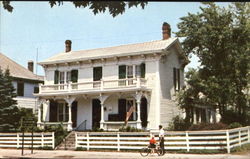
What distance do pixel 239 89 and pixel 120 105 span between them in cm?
955

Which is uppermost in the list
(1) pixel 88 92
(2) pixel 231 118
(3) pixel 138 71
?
(3) pixel 138 71

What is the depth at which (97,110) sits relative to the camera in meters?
26.5

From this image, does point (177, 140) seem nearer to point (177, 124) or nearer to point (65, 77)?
point (177, 124)

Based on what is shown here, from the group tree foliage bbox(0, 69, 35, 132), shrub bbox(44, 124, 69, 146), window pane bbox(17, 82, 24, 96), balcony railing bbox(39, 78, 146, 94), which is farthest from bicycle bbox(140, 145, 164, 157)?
window pane bbox(17, 82, 24, 96)

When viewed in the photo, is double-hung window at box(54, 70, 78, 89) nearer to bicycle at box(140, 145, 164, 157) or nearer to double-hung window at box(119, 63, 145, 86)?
double-hung window at box(119, 63, 145, 86)

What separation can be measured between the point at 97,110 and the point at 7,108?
7.55 metres

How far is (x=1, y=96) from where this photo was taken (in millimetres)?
25781

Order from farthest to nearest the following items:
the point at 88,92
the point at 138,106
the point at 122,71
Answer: the point at 122,71 → the point at 88,92 → the point at 138,106

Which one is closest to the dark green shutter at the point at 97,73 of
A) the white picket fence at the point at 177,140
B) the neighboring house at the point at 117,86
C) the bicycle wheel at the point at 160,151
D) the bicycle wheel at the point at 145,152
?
the neighboring house at the point at 117,86

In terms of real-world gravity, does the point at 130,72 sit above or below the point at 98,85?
above

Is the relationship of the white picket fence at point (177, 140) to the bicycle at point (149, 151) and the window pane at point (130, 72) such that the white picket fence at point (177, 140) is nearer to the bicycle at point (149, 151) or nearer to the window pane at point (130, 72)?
the bicycle at point (149, 151)

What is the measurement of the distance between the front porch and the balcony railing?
58 cm

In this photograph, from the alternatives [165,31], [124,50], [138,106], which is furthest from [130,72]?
[165,31]

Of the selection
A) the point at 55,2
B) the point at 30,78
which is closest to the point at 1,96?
the point at 30,78
